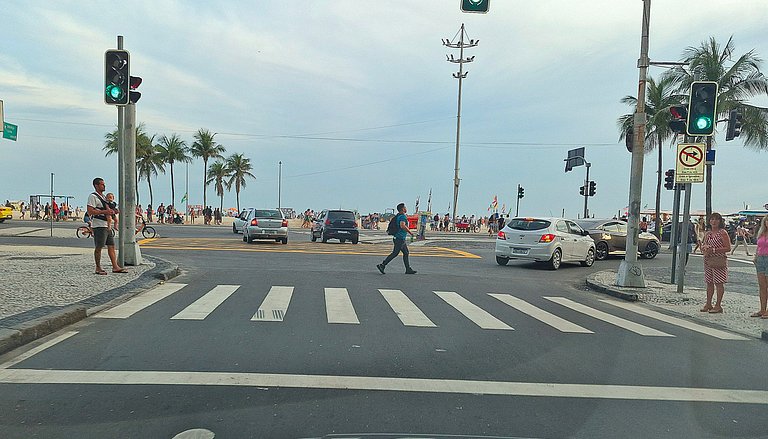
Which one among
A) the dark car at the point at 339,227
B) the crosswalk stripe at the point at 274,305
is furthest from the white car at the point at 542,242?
the dark car at the point at 339,227

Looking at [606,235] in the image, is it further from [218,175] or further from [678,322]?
[218,175]

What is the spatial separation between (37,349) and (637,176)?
1231 cm

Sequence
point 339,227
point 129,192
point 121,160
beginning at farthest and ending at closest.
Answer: point 339,227 → point 129,192 → point 121,160

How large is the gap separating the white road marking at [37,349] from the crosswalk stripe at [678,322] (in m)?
8.60

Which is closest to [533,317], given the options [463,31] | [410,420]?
[410,420]

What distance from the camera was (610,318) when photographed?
1006 cm

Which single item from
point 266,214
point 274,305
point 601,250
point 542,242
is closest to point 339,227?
point 266,214

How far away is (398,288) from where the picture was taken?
1277cm

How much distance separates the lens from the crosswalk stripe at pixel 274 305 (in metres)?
8.77

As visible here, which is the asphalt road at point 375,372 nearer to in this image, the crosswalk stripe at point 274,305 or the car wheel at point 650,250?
the crosswalk stripe at point 274,305

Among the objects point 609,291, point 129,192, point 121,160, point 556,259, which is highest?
point 121,160

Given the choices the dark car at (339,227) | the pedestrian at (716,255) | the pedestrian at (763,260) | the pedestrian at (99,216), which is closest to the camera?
the pedestrian at (763,260)

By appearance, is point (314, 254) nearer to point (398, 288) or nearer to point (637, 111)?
point (398, 288)

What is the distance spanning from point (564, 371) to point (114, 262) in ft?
32.4
